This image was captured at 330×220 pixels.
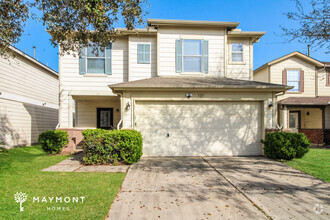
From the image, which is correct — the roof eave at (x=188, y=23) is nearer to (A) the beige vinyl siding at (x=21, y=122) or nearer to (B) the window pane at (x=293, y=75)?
(B) the window pane at (x=293, y=75)

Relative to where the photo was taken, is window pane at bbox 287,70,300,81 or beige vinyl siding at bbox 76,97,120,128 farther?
window pane at bbox 287,70,300,81

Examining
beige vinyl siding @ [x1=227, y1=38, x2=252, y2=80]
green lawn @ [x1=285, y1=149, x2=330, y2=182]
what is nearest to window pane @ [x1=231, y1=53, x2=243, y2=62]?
beige vinyl siding @ [x1=227, y1=38, x2=252, y2=80]

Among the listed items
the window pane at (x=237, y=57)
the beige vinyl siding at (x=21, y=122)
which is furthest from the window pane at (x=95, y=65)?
the window pane at (x=237, y=57)

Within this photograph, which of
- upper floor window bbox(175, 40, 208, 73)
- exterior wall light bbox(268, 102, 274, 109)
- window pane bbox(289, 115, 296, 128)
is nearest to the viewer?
exterior wall light bbox(268, 102, 274, 109)

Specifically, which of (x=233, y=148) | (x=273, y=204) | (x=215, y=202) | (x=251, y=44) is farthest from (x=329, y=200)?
(x=251, y=44)

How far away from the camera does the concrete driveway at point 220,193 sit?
3270 mm

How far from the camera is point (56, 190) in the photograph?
4.09m

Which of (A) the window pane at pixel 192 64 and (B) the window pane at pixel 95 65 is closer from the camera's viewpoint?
(A) the window pane at pixel 192 64

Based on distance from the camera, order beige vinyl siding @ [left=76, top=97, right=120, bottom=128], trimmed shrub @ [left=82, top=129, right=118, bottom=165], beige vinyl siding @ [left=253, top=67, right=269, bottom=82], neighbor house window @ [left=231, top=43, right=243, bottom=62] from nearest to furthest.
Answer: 1. trimmed shrub @ [left=82, top=129, right=118, bottom=165]
2. neighbor house window @ [left=231, top=43, right=243, bottom=62]
3. beige vinyl siding @ [left=76, top=97, right=120, bottom=128]
4. beige vinyl siding @ [left=253, top=67, right=269, bottom=82]

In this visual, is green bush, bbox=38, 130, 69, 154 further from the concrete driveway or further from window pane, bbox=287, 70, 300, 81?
window pane, bbox=287, 70, 300, 81

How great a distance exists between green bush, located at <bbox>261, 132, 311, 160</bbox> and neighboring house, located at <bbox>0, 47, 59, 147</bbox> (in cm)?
1199

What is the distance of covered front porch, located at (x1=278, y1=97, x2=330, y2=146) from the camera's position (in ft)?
39.8

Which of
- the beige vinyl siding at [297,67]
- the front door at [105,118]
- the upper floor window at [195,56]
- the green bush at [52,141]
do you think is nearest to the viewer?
the green bush at [52,141]

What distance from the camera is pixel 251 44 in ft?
34.1
